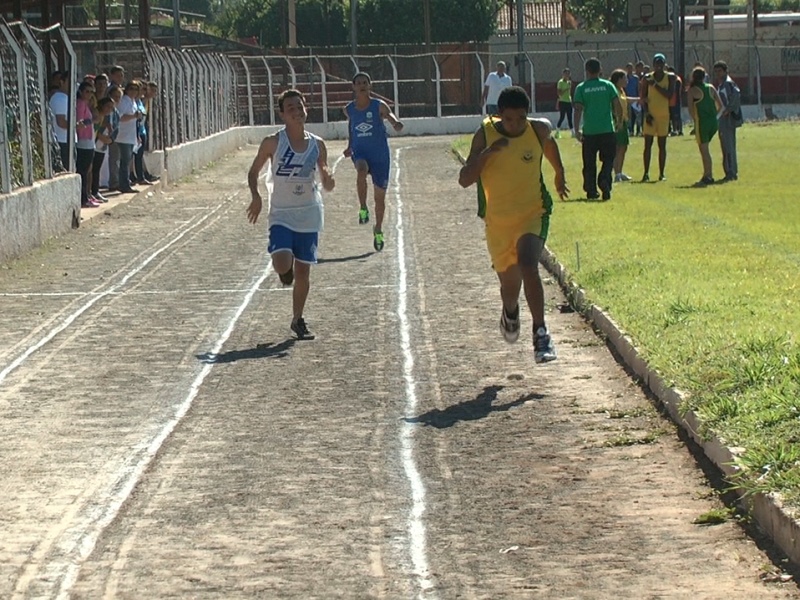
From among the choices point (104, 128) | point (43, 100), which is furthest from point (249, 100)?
point (43, 100)

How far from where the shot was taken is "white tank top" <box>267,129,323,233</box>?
1230cm

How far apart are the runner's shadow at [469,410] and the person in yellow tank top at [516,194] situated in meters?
0.78

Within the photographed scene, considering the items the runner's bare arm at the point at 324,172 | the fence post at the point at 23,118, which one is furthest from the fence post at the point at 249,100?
the runner's bare arm at the point at 324,172

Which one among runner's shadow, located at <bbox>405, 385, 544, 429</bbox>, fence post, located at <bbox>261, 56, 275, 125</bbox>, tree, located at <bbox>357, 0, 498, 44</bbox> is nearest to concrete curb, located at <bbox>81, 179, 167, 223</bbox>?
runner's shadow, located at <bbox>405, 385, 544, 429</bbox>

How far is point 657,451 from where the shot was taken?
8.30m

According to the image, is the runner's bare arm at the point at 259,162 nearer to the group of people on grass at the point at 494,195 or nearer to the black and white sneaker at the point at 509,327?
the group of people on grass at the point at 494,195

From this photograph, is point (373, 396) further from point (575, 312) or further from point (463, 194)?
point (463, 194)

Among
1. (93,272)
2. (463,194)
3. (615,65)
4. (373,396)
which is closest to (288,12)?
(615,65)

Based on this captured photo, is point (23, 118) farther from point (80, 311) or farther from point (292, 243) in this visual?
point (292, 243)

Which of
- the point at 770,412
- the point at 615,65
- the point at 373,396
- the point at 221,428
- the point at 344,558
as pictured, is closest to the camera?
Answer: the point at 344,558

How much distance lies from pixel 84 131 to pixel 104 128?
164 cm

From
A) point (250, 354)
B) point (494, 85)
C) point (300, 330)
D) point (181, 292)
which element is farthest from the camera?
point (494, 85)

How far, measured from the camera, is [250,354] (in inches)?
452

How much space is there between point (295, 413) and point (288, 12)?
64.9 meters
